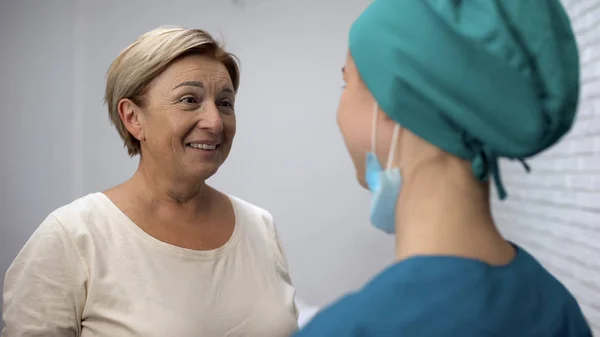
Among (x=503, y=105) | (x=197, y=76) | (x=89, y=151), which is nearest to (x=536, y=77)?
(x=503, y=105)

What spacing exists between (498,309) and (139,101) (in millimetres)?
1163

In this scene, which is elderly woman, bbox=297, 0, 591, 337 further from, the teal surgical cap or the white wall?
the white wall

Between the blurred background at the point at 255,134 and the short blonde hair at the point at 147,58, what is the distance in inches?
53.2

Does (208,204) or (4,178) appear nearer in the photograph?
(208,204)

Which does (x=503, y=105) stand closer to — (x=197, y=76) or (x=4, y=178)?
(x=197, y=76)

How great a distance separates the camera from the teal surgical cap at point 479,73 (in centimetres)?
74

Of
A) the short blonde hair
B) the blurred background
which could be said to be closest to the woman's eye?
the short blonde hair

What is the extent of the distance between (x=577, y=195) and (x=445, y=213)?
4.87 feet

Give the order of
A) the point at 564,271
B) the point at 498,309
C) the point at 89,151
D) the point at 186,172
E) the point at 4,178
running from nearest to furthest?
the point at 498,309, the point at 186,172, the point at 564,271, the point at 4,178, the point at 89,151

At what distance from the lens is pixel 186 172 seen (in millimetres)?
1541

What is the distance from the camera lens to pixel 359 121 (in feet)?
2.71

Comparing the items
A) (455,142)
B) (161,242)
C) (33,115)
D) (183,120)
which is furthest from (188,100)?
(33,115)

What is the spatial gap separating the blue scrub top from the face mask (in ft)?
0.39

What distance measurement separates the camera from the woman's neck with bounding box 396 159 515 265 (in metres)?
0.77
